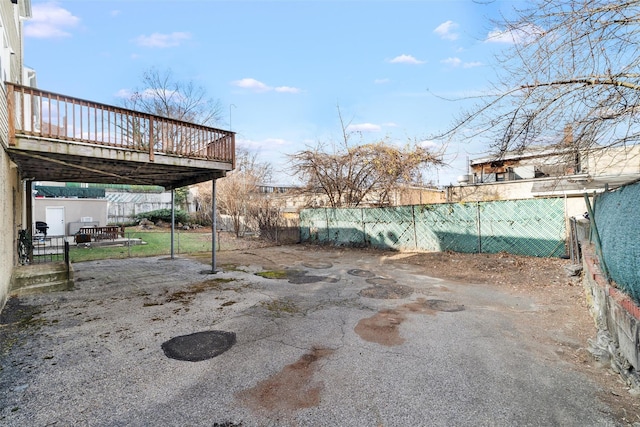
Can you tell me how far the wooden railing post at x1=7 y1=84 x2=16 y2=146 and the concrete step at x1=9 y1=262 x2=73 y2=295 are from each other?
124 inches

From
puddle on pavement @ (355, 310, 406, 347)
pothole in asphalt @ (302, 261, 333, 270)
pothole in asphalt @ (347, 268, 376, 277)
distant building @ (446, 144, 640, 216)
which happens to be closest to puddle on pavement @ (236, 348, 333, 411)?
puddle on pavement @ (355, 310, 406, 347)

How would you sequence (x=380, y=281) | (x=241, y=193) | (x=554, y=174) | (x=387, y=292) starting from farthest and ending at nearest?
(x=241, y=193)
(x=380, y=281)
(x=554, y=174)
(x=387, y=292)

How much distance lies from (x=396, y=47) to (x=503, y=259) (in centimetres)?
701

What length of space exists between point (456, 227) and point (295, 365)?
959cm

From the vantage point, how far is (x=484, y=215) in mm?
10500

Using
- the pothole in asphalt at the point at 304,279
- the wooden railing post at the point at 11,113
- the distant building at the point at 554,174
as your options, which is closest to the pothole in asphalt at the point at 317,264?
the pothole in asphalt at the point at 304,279

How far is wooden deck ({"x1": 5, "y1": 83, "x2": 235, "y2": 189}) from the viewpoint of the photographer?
5.31m

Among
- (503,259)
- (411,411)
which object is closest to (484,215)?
(503,259)

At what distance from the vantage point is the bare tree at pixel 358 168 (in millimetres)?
13398

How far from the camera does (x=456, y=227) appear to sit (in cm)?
1116

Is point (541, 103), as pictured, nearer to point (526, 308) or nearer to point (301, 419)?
point (526, 308)

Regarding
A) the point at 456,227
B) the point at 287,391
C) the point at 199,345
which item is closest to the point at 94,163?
the point at 199,345

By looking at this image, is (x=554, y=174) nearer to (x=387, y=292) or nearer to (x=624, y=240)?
(x=624, y=240)

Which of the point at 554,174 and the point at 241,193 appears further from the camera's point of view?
the point at 241,193
